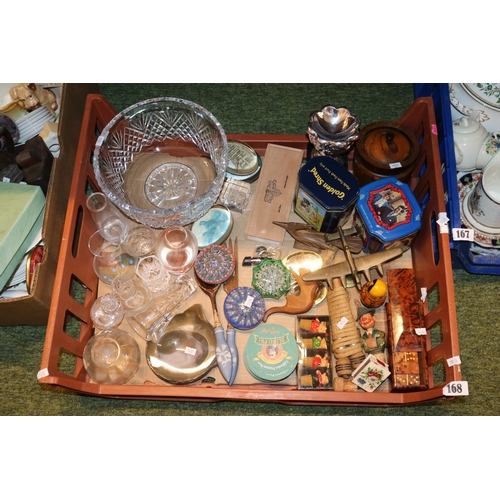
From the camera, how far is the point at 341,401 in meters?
1.30

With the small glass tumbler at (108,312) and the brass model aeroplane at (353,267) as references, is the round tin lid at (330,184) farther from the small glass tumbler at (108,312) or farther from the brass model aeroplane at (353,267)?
the small glass tumbler at (108,312)

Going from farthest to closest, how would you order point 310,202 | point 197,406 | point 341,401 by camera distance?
point 197,406 < point 310,202 < point 341,401

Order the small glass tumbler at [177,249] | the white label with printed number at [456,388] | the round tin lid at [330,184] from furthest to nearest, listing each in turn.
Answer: the small glass tumbler at [177,249], the round tin lid at [330,184], the white label with printed number at [456,388]

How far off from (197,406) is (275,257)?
52 centimetres

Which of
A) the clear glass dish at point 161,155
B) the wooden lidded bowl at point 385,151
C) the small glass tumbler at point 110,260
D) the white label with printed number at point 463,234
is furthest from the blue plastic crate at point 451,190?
the small glass tumbler at point 110,260

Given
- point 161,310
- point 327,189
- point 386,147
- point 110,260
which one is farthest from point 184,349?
point 386,147

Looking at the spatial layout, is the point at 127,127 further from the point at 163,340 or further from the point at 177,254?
the point at 163,340

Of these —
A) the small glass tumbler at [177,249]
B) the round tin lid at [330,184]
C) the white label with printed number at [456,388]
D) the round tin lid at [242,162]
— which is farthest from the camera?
the round tin lid at [242,162]

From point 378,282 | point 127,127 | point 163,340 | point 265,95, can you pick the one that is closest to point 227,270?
point 163,340

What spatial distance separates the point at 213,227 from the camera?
1.55 meters

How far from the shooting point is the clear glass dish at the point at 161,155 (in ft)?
5.05

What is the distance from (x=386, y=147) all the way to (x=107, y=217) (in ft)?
2.81

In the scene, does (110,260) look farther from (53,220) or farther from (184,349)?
(184,349)

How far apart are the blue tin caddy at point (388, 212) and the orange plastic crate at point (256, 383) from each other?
0.26 feet
